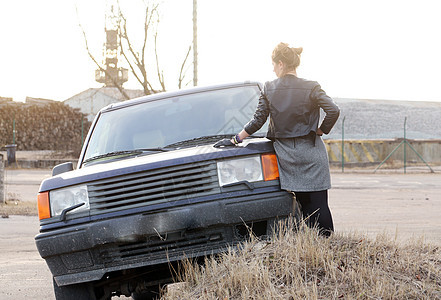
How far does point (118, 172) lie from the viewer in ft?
14.0

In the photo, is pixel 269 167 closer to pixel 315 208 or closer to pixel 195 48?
pixel 315 208

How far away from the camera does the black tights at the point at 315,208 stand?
455 centimetres

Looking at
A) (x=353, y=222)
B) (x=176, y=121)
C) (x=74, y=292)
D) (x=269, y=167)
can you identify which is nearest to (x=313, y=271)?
(x=269, y=167)

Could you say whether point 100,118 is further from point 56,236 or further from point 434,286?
point 434,286

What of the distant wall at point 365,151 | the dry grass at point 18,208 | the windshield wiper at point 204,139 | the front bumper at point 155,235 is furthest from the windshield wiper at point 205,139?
the distant wall at point 365,151

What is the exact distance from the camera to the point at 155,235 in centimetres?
420

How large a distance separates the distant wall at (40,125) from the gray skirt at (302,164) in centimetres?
3613

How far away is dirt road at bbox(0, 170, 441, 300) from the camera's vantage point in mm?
6250

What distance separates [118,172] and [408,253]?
209 centimetres

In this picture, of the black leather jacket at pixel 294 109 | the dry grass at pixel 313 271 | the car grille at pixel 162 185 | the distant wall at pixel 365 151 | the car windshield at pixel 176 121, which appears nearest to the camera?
the dry grass at pixel 313 271

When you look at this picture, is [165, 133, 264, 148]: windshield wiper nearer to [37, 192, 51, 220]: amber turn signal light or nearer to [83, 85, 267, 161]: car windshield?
[83, 85, 267, 161]: car windshield

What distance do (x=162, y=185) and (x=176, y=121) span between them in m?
1.29

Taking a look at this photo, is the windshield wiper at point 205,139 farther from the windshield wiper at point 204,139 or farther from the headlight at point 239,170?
the headlight at point 239,170

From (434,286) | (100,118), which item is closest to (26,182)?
(100,118)
